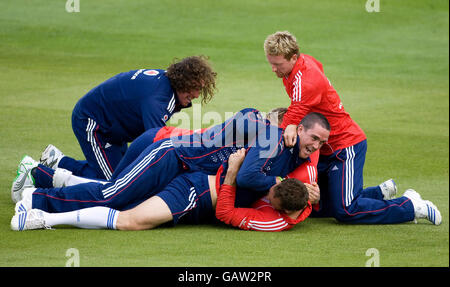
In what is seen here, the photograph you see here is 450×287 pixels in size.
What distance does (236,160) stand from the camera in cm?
675

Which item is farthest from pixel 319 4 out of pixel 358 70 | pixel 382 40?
pixel 358 70

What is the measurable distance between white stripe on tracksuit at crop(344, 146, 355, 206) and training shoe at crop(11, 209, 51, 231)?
2845 millimetres

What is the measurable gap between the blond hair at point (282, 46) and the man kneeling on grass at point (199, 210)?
1.13 meters

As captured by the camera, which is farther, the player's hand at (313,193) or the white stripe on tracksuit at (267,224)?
the player's hand at (313,193)

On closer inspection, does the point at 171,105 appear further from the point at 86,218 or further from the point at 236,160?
the point at 86,218

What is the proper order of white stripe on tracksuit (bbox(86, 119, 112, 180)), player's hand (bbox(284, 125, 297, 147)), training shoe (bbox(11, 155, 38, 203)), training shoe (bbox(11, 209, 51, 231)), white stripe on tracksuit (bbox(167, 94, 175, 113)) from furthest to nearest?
white stripe on tracksuit (bbox(86, 119, 112, 180)) → white stripe on tracksuit (bbox(167, 94, 175, 113)) → training shoe (bbox(11, 155, 38, 203)) → player's hand (bbox(284, 125, 297, 147)) → training shoe (bbox(11, 209, 51, 231))

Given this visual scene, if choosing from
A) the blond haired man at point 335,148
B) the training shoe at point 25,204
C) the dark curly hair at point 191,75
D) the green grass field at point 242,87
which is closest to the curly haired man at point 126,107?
the dark curly hair at point 191,75

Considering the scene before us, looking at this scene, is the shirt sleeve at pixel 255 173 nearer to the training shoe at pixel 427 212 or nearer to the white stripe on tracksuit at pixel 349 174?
the white stripe on tracksuit at pixel 349 174

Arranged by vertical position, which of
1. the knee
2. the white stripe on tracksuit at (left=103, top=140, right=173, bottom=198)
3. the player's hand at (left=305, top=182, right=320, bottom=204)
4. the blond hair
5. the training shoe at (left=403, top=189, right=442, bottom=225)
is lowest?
the training shoe at (left=403, top=189, right=442, bottom=225)

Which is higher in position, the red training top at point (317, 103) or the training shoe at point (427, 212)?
the red training top at point (317, 103)

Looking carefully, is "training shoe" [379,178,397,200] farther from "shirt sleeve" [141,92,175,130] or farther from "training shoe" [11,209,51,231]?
"training shoe" [11,209,51,231]

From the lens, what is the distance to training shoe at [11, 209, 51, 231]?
650cm

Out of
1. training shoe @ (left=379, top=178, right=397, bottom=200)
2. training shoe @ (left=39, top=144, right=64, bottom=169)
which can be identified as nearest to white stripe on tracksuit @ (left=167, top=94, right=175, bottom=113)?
training shoe @ (left=39, top=144, right=64, bottom=169)

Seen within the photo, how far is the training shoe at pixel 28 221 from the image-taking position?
21.3ft
